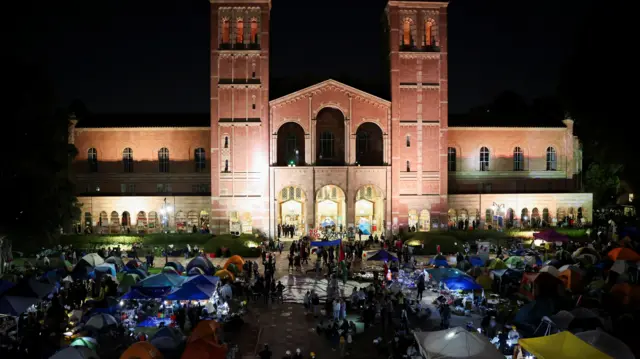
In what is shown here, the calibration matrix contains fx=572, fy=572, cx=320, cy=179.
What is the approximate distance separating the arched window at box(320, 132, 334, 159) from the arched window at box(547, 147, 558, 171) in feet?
74.0

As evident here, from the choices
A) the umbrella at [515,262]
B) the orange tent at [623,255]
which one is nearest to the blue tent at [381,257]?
the umbrella at [515,262]

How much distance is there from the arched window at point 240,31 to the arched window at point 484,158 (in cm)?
2604

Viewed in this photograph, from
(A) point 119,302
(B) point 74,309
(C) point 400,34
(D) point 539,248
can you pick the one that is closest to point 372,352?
(A) point 119,302

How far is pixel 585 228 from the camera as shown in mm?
51344

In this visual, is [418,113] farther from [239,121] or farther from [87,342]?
[87,342]

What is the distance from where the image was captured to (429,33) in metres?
52.6

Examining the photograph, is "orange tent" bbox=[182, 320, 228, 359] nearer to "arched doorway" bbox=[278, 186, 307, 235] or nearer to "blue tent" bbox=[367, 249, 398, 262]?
"blue tent" bbox=[367, 249, 398, 262]

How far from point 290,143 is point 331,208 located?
7.25m

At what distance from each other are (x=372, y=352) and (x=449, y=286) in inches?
298

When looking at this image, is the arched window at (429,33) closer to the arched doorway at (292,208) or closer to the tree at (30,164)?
the arched doorway at (292,208)

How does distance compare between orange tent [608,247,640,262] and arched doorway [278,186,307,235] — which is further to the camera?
arched doorway [278,186,307,235]

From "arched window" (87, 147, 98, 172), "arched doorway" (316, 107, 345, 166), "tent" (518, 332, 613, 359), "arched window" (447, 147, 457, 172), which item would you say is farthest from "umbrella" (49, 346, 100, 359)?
"arched window" (447, 147, 457, 172)

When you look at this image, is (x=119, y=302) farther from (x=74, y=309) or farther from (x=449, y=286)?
(x=449, y=286)

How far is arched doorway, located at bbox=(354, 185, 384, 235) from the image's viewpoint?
170 ft
